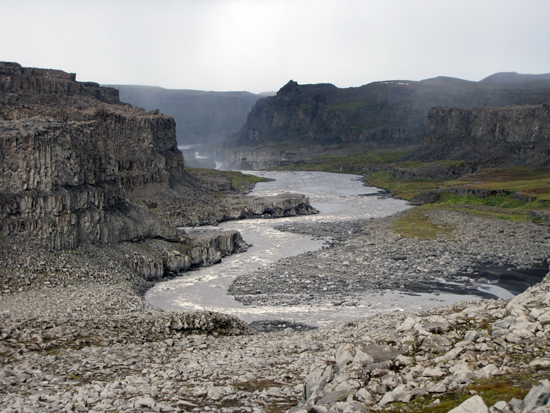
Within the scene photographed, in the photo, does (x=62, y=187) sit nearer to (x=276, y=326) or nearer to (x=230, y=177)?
(x=276, y=326)

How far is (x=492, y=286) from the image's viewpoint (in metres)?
50.5

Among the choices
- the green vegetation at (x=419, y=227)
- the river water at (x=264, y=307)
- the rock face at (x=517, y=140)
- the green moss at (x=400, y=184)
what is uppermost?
the rock face at (x=517, y=140)

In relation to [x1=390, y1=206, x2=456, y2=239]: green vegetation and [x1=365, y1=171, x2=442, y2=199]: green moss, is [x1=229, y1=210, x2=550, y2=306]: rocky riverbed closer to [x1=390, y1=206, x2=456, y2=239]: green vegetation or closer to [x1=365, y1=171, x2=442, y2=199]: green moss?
[x1=390, y1=206, x2=456, y2=239]: green vegetation

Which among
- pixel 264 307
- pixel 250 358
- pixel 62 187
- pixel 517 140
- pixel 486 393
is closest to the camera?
pixel 486 393

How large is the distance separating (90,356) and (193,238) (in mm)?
41616

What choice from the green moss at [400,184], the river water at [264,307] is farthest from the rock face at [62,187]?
the green moss at [400,184]

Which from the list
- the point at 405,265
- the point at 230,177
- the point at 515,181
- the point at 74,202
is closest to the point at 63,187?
the point at 74,202

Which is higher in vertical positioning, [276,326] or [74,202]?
[74,202]

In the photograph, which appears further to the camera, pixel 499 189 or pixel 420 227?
pixel 499 189

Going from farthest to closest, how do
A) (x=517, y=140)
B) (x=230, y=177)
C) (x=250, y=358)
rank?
(x=517, y=140) → (x=230, y=177) → (x=250, y=358)

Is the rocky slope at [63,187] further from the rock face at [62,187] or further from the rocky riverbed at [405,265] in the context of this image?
the rocky riverbed at [405,265]

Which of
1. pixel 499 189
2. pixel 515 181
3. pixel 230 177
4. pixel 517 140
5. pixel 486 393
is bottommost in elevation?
pixel 230 177

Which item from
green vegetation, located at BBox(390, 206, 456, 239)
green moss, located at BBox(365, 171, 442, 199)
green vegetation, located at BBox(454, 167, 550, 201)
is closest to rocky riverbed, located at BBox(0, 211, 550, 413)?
green vegetation, located at BBox(390, 206, 456, 239)

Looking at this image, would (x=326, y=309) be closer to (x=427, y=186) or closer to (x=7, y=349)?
(x=7, y=349)
